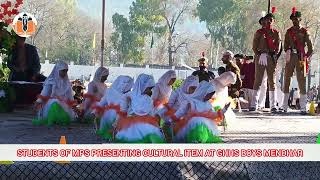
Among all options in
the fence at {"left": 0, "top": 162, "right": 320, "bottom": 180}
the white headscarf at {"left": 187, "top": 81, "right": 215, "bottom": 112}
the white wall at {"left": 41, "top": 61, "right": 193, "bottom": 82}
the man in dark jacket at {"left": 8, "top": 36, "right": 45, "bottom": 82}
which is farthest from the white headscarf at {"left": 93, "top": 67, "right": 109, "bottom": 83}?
the fence at {"left": 0, "top": 162, "right": 320, "bottom": 180}

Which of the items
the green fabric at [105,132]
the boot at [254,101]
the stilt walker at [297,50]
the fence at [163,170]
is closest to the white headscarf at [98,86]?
the green fabric at [105,132]

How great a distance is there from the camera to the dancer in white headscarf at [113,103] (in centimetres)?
695

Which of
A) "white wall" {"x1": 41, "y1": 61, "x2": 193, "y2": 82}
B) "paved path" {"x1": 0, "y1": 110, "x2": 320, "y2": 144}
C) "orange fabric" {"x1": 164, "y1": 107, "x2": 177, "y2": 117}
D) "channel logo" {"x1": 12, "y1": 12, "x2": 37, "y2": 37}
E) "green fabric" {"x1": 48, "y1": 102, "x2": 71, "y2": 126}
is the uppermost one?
"channel logo" {"x1": 12, "y1": 12, "x2": 37, "y2": 37}

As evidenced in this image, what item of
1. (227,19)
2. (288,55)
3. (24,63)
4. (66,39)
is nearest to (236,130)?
(288,55)

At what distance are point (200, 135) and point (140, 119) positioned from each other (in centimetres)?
63

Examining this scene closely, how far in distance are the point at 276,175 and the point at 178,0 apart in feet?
20.9

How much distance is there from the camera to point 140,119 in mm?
6215

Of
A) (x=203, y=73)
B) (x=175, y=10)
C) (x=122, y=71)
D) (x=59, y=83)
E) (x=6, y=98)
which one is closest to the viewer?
(x=59, y=83)

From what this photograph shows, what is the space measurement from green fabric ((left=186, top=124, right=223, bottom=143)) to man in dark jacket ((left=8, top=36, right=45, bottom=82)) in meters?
4.95

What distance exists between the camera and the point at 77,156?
503cm

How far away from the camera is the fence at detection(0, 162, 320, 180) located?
17.1 feet

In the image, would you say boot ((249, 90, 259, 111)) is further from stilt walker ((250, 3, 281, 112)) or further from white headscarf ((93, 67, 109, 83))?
white headscarf ((93, 67, 109, 83))

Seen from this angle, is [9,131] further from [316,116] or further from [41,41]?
[41,41]

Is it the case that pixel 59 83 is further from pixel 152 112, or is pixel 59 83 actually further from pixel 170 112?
pixel 152 112
